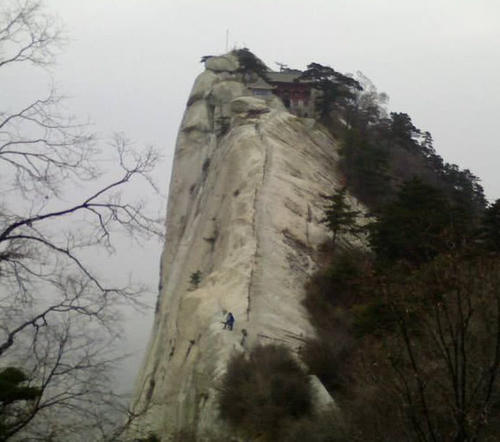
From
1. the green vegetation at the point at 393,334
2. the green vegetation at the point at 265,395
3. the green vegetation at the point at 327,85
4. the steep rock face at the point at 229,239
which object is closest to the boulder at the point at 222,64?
the steep rock face at the point at 229,239

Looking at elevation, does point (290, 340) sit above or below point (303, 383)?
above

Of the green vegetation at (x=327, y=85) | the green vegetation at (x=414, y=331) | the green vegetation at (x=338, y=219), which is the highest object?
the green vegetation at (x=327, y=85)

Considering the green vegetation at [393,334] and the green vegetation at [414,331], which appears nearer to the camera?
the green vegetation at [414,331]

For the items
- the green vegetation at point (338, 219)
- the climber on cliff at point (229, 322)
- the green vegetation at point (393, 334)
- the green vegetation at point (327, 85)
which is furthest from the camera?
the green vegetation at point (327, 85)

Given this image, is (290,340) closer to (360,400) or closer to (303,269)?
(303,269)

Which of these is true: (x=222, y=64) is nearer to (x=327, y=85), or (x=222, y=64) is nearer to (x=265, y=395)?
(x=327, y=85)

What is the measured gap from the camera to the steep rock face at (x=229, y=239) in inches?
831

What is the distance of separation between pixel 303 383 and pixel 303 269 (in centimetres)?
944

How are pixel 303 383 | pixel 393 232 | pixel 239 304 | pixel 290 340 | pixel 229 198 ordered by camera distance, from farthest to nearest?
pixel 229 198, pixel 393 232, pixel 239 304, pixel 290 340, pixel 303 383

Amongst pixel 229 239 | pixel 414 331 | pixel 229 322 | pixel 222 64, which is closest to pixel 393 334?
pixel 414 331

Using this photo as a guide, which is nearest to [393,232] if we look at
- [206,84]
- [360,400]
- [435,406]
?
[360,400]

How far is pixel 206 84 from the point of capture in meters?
47.2

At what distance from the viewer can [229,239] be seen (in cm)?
2828

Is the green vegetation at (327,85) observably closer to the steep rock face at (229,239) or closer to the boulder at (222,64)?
the steep rock face at (229,239)
